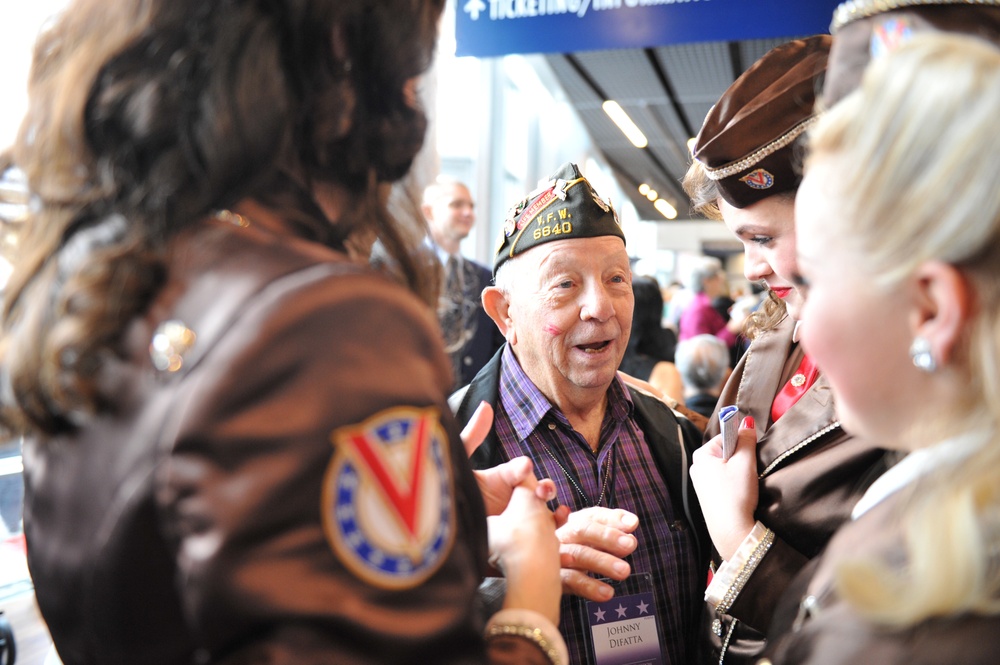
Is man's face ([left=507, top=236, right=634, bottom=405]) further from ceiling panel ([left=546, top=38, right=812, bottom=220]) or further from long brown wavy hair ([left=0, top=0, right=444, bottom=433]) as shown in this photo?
ceiling panel ([left=546, top=38, right=812, bottom=220])

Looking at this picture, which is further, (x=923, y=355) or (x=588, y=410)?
(x=588, y=410)

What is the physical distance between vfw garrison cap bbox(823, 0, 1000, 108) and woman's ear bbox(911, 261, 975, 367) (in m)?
Result: 0.43

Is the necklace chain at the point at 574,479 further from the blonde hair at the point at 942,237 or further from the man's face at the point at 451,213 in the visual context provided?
the man's face at the point at 451,213

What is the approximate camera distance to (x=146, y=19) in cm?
84

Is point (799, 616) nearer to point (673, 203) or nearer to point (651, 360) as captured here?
point (651, 360)

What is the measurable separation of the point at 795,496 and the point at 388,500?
1.01 meters

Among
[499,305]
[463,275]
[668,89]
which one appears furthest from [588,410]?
[668,89]

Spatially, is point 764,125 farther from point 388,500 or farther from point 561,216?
point 388,500

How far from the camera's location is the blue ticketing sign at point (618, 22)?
10.6ft

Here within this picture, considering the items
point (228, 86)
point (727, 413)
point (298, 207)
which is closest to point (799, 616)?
point (727, 413)

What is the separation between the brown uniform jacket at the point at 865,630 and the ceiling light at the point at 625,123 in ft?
37.4

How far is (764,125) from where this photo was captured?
1588 mm

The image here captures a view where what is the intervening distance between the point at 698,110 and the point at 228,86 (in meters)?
12.2

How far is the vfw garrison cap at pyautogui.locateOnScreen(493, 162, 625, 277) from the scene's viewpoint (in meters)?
2.04
